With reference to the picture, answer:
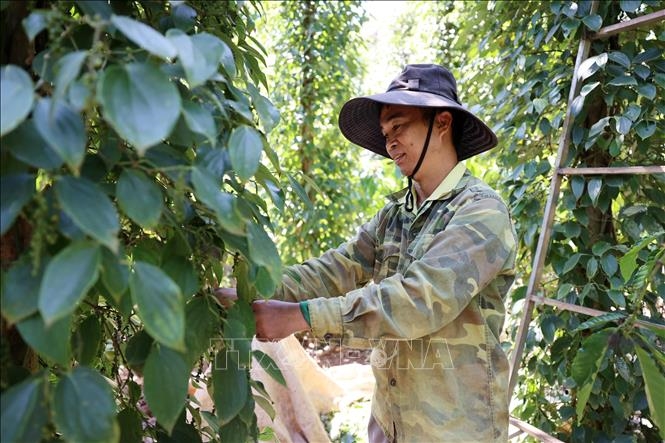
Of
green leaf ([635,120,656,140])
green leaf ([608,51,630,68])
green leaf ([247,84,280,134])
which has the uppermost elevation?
green leaf ([608,51,630,68])

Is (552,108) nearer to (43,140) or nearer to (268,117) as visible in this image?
(268,117)

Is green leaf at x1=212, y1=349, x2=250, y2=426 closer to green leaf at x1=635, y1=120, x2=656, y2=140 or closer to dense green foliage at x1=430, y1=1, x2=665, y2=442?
dense green foliage at x1=430, y1=1, x2=665, y2=442

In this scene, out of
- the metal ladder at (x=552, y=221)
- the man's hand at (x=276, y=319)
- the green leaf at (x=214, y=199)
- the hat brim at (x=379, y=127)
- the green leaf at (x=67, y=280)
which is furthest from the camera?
the metal ladder at (x=552, y=221)

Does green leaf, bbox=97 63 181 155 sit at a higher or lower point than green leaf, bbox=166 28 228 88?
lower

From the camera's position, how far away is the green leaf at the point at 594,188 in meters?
1.85

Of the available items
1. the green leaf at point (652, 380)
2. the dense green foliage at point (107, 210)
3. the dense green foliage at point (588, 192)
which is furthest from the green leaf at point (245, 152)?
the dense green foliage at point (588, 192)

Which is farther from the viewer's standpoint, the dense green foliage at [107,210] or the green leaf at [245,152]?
the green leaf at [245,152]

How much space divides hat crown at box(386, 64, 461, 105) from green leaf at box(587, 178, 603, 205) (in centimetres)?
64

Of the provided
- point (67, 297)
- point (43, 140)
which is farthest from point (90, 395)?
point (43, 140)

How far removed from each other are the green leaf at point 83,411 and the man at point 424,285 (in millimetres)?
474

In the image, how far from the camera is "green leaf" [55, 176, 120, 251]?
20.5 inches

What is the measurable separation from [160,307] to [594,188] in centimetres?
160

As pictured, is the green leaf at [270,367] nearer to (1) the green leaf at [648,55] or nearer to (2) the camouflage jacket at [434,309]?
(2) the camouflage jacket at [434,309]

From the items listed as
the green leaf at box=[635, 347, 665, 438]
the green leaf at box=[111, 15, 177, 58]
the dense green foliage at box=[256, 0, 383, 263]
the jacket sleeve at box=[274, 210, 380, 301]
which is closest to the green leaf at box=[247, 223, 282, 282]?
the green leaf at box=[111, 15, 177, 58]
